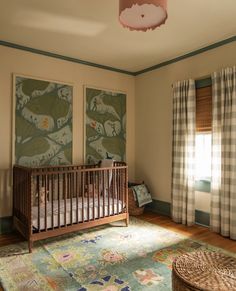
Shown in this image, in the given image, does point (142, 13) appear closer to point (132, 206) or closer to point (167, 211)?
point (132, 206)

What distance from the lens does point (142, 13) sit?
176cm

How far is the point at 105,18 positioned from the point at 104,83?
1.50 metres

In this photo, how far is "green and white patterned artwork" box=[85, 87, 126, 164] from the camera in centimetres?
375

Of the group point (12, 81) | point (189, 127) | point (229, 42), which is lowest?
point (189, 127)

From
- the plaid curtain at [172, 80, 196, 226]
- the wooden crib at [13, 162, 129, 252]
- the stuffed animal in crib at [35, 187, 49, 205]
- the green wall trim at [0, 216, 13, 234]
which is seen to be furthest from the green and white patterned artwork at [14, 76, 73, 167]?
the plaid curtain at [172, 80, 196, 226]

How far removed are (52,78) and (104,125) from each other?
108 centimetres

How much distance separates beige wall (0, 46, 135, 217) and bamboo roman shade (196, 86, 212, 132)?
4.36ft

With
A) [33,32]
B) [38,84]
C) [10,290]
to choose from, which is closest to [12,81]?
[38,84]

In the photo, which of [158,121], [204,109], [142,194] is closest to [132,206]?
[142,194]

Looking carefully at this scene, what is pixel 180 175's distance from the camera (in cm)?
337

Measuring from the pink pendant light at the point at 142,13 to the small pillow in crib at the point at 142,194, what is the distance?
2.49m

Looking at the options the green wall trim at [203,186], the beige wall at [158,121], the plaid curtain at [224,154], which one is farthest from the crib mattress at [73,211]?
the plaid curtain at [224,154]

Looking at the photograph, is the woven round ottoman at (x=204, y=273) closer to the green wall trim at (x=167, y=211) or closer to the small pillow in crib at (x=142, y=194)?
the green wall trim at (x=167, y=211)

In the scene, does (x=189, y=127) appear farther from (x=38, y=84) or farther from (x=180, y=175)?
(x=38, y=84)
